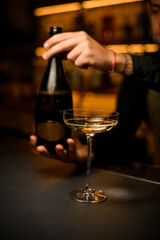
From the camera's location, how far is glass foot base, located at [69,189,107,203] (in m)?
0.66

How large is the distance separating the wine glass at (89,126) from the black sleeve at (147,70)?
32cm

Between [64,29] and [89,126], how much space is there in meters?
2.29

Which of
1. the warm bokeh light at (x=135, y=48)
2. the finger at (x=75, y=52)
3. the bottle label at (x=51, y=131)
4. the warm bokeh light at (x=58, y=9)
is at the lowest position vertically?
the bottle label at (x=51, y=131)

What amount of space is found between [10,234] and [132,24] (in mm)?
2284

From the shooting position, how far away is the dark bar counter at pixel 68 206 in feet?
1.69

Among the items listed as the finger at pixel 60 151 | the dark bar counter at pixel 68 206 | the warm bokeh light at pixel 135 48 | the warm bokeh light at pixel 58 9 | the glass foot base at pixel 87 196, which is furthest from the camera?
the warm bokeh light at pixel 58 9

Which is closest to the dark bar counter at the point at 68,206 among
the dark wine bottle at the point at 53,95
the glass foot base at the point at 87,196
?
the glass foot base at the point at 87,196

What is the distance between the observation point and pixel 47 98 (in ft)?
3.39

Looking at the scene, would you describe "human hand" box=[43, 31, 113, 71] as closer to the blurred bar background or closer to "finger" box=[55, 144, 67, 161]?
"finger" box=[55, 144, 67, 161]

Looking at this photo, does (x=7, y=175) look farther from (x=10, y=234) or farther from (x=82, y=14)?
(x=82, y=14)

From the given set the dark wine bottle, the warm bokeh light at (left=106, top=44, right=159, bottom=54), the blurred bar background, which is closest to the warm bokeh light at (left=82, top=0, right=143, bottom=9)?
the blurred bar background

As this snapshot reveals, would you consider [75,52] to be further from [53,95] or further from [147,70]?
[147,70]

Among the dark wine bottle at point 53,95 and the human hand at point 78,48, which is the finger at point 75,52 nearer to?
the human hand at point 78,48

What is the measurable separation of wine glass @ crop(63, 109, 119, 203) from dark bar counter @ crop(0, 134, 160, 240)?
1.0 inches
